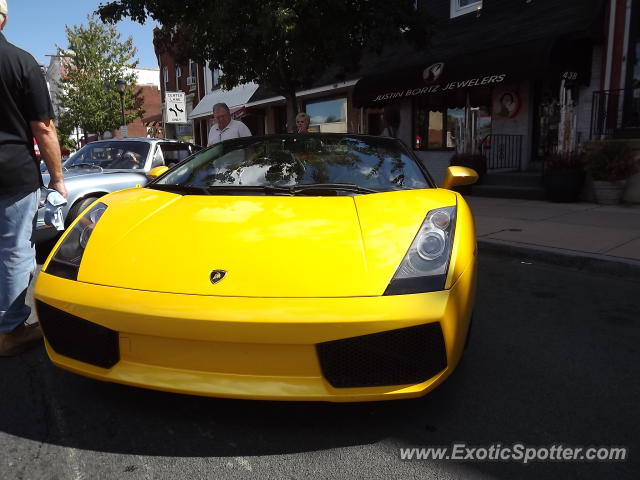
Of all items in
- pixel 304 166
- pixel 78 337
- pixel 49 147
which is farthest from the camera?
pixel 304 166

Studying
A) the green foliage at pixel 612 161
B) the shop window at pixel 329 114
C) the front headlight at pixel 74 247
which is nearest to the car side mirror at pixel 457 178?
the front headlight at pixel 74 247

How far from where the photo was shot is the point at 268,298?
6.23 feet

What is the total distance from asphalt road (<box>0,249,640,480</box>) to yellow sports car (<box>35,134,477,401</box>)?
0.78 feet

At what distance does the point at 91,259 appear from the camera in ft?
7.23

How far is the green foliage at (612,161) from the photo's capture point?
8.35 metres

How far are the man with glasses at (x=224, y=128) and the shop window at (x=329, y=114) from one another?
34.9 feet

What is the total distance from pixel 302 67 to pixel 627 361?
7858 mm

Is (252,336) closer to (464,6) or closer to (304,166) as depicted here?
(304,166)

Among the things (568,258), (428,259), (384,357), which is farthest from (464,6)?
(384,357)

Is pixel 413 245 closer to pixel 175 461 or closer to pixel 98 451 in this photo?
pixel 175 461

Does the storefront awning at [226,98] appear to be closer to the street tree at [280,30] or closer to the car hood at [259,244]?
the street tree at [280,30]

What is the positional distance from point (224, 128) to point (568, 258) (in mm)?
4242

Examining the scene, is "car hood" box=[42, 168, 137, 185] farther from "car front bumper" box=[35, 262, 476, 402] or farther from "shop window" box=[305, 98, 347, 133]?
"shop window" box=[305, 98, 347, 133]

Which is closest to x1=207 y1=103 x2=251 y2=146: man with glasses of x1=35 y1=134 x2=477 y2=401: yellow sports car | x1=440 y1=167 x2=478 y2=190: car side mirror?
x1=440 y1=167 x2=478 y2=190: car side mirror
